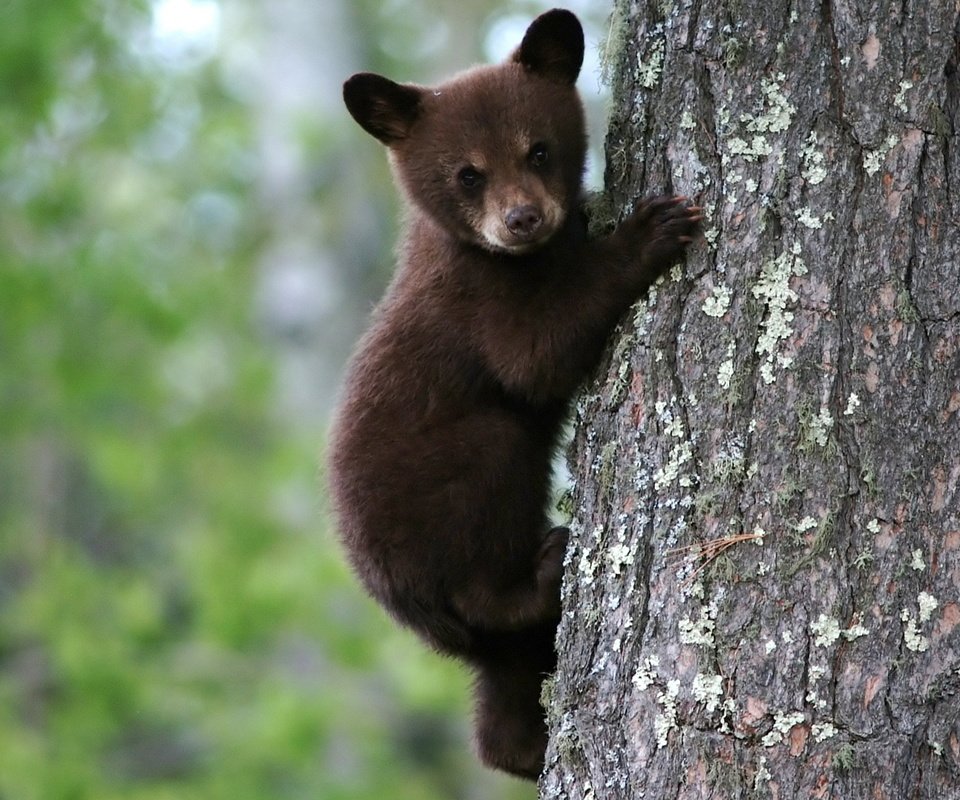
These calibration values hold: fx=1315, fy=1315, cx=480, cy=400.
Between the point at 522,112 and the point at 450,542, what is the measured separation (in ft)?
4.43

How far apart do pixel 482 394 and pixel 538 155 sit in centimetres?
77

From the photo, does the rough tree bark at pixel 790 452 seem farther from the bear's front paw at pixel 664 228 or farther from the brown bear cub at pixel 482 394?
the brown bear cub at pixel 482 394

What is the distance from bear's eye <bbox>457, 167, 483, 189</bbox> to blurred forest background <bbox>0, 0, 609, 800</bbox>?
4.80 meters

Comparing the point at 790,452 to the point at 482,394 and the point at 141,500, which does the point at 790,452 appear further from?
the point at 141,500

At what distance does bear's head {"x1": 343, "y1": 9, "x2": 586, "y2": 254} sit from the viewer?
3.98 meters

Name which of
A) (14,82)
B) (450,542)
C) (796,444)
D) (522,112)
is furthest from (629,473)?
(14,82)

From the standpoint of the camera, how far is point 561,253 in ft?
12.0

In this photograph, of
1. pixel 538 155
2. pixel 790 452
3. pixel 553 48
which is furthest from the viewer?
pixel 553 48

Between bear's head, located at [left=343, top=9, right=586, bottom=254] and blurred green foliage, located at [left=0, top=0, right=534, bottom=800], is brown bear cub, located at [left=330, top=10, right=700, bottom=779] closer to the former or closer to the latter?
bear's head, located at [left=343, top=9, right=586, bottom=254]

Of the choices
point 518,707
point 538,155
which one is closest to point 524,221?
point 538,155

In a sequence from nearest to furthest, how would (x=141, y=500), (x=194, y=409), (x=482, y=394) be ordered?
(x=482, y=394), (x=141, y=500), (x=194, y=409)

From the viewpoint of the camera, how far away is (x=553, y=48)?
4168 mm

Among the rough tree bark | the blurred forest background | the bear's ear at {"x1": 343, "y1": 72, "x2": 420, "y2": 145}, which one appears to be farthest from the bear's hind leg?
the blurred forest background

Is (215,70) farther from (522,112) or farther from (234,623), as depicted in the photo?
(522,112)
